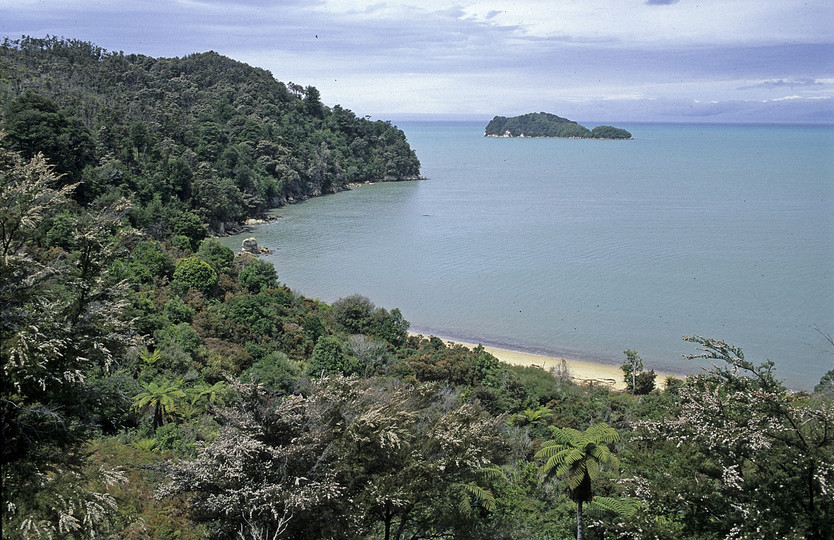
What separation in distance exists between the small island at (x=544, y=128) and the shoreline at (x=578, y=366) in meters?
148

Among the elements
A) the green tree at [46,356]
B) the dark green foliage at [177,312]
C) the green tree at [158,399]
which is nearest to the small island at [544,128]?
the dark green foliage at [177,312]

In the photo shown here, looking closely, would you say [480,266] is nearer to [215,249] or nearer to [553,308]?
[553,308]

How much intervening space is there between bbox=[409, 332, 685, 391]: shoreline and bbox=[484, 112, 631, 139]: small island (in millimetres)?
147867

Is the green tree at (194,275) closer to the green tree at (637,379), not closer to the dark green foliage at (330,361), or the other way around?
the dark green foliage at (330,361)

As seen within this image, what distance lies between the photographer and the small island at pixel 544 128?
525 ft

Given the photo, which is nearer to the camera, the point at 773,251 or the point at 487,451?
the point at 487,451

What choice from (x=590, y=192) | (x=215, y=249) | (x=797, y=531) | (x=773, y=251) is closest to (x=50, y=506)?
(x=797, y=531)

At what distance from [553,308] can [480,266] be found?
22.7ft

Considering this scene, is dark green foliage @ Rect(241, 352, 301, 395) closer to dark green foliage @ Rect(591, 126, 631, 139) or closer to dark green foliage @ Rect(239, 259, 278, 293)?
dark green foliage @ Rect(239, 259, 278, 293)

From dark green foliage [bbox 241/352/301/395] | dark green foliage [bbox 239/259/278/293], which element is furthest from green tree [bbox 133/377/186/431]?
dark green foliage [bbox 239/259/278/293]

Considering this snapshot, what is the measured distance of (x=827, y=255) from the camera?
32.8 metres

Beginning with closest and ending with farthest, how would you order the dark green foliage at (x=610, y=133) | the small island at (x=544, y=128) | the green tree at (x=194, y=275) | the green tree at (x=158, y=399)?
the green tree at (x=158, y=399) → the green tree at (x=194, y=275) → the dark green foliage at (x=610, y=133) → the small island at (x=544, y=128)

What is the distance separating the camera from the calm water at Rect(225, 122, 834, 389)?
2311 centimetres

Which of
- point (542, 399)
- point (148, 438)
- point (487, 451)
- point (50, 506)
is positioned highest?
point (50, 506)
